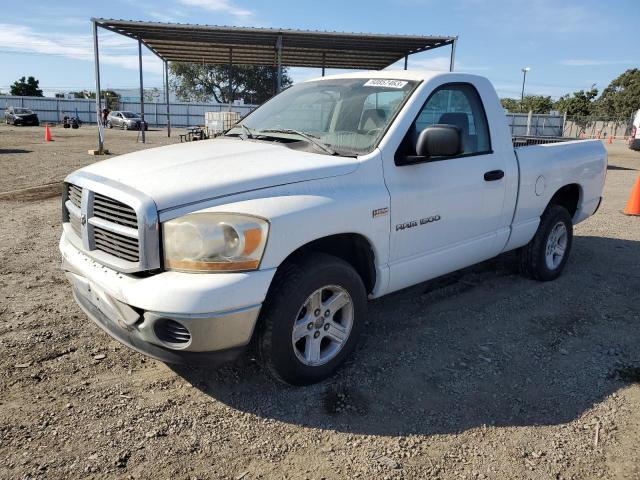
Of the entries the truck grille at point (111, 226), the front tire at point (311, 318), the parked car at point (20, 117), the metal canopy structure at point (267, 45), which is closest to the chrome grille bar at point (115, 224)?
the truck grille at point (111, 226)

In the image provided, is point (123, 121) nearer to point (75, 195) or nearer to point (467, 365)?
point (75, 195)

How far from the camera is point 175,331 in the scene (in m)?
2.64

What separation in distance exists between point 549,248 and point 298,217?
11.2 ft

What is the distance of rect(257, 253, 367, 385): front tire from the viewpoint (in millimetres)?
2809

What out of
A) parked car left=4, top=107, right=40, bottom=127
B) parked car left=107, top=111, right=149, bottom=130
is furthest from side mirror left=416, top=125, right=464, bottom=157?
parked car left=4, top=107, right=40, bottom=127

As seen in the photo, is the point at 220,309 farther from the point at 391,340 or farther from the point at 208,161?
the point at 391,340

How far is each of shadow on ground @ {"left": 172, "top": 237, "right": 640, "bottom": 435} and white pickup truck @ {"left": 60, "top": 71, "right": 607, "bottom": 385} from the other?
0.87ft

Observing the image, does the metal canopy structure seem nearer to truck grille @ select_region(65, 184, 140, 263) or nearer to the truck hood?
the truck hood

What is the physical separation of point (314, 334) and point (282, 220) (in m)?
0.80

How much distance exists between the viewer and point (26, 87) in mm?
61406

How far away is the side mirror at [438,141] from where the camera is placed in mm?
3252

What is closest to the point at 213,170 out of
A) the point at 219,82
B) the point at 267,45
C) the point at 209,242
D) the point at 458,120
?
the point at 209,242

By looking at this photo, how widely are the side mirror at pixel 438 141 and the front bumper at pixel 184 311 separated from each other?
4.43 feet

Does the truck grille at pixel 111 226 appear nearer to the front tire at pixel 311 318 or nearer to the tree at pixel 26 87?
the front tire at pixel 311 318
